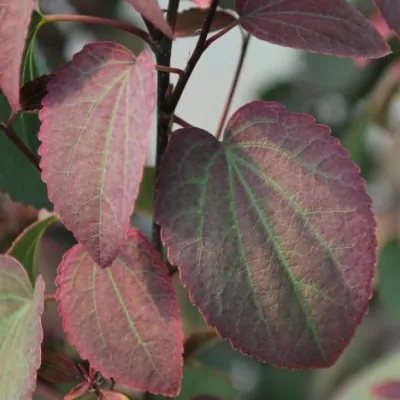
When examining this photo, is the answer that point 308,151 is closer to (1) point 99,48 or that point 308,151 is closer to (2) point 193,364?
(1) point 99,48

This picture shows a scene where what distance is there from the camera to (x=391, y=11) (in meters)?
0.27

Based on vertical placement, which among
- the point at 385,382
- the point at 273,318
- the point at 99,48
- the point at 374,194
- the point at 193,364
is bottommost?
the point at 374,194

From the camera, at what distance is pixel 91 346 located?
30 cm

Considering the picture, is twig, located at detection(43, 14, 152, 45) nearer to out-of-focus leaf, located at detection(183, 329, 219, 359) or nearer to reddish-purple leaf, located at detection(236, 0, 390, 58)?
reddish-purple leaf, located at detection(236, 0, 390, 58)

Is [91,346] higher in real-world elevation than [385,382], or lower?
higher

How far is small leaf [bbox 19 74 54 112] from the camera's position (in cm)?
30

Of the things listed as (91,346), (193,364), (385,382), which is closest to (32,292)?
(91,346)

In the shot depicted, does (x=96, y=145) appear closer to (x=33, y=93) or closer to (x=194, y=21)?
(x=33, y=93)

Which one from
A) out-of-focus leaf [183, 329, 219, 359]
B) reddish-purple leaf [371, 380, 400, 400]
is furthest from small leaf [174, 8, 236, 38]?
reddish-purple leaf [371, 380, 400, 400]

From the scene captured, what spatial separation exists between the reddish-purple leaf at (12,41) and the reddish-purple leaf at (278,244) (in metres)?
0.07

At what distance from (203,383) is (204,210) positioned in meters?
0.24

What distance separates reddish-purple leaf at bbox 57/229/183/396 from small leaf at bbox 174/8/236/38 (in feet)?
0.47

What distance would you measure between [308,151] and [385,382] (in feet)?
1.66

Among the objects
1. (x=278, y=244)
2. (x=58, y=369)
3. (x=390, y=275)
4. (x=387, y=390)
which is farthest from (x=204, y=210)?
(x=390, y=275)
